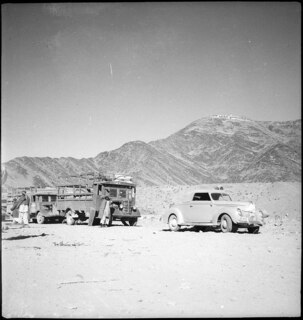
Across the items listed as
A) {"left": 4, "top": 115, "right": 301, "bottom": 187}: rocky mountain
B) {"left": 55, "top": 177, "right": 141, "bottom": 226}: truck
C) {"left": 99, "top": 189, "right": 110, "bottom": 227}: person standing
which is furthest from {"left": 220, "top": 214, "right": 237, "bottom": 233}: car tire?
{"left": 4, "top": 115, "right": 301, "bottom": 187}: rocky mountain

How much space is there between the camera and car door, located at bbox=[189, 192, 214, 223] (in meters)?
13.3

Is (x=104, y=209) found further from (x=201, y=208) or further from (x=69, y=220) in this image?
(x=201, y=208)

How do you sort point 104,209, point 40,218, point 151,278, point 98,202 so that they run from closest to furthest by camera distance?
point 151,278
point 104,209
point 98,202
point 40,218

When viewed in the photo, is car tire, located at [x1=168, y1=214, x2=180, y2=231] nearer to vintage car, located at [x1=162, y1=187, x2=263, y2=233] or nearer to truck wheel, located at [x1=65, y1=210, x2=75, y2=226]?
vintage car, located at [x1=162, y1=187, x2=263, y2=233]

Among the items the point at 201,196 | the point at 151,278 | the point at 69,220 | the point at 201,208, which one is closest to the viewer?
the point at 151,278

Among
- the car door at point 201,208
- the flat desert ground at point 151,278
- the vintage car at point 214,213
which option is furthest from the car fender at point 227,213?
the flat desert ground at point 151,278

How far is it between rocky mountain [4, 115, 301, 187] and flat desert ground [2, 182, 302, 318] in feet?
187

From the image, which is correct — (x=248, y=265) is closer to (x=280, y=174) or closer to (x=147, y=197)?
(x=147, y=197)

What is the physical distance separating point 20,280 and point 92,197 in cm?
1116

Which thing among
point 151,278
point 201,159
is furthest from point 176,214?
point 201,159

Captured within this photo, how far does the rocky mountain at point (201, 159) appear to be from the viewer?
69438 millimetres

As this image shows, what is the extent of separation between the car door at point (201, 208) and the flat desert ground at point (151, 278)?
263 centimetres

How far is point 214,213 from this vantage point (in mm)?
13109

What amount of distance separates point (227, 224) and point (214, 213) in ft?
2.05
